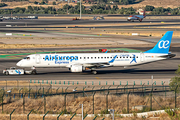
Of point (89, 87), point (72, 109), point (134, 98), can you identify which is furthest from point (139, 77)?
point (72, 109)

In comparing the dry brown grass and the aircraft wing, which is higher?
the aircraft wing

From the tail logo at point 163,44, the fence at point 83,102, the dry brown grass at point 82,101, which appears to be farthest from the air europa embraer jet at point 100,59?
the dry brown grass at point 82,101

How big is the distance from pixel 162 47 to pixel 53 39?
208 feet

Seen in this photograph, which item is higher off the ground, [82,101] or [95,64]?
[95,64]

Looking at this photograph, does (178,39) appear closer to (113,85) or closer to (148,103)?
(113,85)

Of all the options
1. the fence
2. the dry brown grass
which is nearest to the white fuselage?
the fence

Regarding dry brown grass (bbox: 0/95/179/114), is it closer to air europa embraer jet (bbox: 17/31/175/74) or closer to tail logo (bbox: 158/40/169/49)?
air europa embraer jet (bbox: 17/31/175/74)

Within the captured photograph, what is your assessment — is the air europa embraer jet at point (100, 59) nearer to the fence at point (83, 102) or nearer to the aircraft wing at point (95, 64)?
the aircraft wing at point (95, 64)

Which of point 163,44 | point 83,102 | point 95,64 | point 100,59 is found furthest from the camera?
point 163,44

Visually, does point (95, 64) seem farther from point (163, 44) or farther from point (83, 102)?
point (83, 102)

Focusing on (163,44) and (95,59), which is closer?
(95,59)

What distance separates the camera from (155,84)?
4888 cm

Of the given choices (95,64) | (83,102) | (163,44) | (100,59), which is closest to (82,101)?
(83,102)

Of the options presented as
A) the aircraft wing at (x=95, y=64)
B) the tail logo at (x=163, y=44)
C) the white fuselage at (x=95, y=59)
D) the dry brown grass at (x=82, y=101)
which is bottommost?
the dry brown grass at (x=82, y=101)
